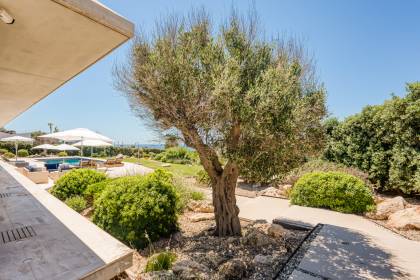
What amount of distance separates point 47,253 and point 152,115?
10.4ft

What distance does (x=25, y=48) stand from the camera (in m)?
2.20

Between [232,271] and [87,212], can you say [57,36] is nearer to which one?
[232,271]

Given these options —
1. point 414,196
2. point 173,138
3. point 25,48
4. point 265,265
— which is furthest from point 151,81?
point 414,196

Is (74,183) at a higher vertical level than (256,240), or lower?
higher

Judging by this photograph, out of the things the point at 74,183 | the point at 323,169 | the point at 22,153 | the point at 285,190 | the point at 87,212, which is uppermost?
the point at 22,153

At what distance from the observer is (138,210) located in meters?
5.42

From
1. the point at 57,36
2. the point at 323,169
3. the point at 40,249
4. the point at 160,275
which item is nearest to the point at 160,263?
the point at 160,275

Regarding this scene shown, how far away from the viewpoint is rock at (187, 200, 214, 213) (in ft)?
26.5

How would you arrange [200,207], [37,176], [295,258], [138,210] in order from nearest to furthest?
[295,258]
[138,210]
[200,207]
[37,176]

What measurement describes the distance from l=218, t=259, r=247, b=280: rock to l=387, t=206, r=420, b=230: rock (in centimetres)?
576

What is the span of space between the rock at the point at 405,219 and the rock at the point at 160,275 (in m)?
6.93

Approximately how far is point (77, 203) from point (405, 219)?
10.6m

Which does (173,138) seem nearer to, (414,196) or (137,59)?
(137,59)

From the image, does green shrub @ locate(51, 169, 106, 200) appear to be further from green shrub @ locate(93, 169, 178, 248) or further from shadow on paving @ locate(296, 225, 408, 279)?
shadow on paving @ locate(296, 225, 408, 279)
